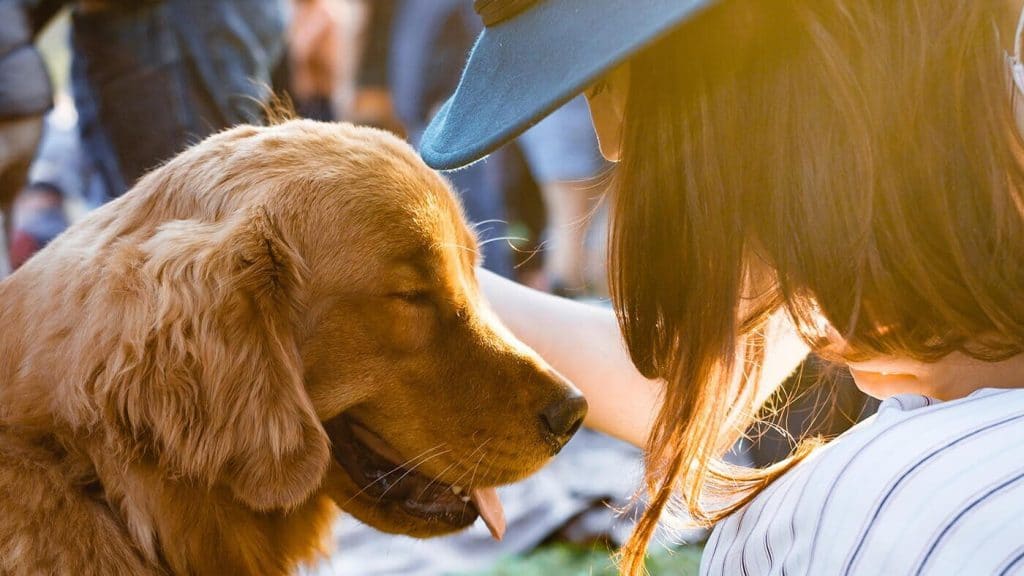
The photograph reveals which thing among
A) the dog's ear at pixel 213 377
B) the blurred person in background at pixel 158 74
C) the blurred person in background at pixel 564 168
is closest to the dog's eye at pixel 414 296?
the dog's ear at pixel 213 377

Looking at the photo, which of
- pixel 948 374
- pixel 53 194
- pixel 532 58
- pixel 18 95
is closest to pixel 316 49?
pixel 53 194

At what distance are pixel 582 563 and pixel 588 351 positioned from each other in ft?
4.27

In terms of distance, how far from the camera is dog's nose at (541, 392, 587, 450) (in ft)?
7.40

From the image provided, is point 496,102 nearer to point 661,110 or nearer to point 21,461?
point 661,110

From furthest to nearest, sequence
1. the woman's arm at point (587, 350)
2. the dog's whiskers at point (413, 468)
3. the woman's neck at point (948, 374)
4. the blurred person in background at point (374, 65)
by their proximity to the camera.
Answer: the blurred person in background at point (374, 65) → the woman's arm at point (587, 350) → the dog's whiskers at point (413, 468) → the woman's neck at point (948, 374)

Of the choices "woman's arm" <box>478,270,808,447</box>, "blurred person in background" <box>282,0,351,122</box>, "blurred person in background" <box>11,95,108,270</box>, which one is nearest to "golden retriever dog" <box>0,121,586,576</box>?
"woman's arm" <box>478,270,808,447</box>

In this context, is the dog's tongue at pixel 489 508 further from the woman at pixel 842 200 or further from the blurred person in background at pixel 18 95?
the blurred person in background at pixel 18 95

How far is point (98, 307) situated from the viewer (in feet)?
6.29

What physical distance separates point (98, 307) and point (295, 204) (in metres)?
0.45

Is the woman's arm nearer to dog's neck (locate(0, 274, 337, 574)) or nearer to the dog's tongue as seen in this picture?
the dog's tongue

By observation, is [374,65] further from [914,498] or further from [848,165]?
[914,498]

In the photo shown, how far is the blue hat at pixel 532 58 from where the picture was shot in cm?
129

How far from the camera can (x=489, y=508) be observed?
2.43 m

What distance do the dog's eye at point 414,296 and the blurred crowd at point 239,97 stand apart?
1.25 ft
